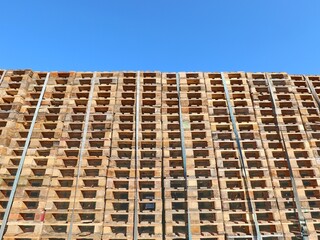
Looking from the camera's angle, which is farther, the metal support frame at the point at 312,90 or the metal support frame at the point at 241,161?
the metal support frame at the point at 312,90

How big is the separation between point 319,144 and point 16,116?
10192 millimetres

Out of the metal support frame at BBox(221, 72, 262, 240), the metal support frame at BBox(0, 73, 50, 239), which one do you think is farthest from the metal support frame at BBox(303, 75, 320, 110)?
the metal support frame at BBox(0, 73, 50, 239)

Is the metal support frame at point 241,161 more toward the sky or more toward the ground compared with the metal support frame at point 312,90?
more toward the ground

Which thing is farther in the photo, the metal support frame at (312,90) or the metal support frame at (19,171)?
the metal support frame at (312,90)

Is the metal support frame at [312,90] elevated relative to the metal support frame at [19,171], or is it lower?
elevated

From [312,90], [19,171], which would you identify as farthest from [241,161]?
[19,171]

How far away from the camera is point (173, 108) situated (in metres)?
11.9

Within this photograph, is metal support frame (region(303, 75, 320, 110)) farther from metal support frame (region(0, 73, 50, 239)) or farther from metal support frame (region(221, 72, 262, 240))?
metal support frame (region(0, 73, 50, 239))

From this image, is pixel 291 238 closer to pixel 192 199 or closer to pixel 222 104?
pixel 192 199

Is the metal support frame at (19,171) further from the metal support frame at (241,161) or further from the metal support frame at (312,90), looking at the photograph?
the metal support frame at (312,90)

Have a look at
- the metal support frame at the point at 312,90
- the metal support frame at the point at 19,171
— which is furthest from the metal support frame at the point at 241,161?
the metal support frame at the point at 19,171

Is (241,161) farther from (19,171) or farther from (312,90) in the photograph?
(19,171)

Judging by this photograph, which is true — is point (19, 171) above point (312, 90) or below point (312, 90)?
below

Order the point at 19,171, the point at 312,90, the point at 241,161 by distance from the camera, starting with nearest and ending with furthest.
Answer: the point at 19,171 < the point at 241,161 < the point at 312,90
